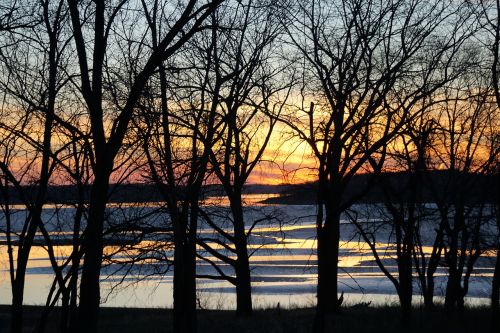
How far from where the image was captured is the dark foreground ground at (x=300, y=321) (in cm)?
1992

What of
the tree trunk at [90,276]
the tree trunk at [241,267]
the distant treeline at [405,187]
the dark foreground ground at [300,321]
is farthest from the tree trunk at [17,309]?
the tree trunk at [241,267]

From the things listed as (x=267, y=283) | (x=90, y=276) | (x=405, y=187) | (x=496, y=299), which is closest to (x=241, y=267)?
(x=405, y=187)

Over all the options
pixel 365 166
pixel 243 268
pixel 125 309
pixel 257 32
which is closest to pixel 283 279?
pixel 125 309

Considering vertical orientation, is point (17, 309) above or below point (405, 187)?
below

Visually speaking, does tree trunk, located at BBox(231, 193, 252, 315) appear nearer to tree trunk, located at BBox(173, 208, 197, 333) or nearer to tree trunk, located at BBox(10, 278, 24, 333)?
tree trunk, located at BBox(173, 208, 197, 333)

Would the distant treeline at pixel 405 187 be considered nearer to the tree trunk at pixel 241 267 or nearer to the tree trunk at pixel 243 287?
the tree trunk at pixel 241 267

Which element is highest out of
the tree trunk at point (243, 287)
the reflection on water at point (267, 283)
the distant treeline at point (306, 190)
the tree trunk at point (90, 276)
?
the distant treeline at point (306, 190)

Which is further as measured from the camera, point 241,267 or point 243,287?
point 243,287

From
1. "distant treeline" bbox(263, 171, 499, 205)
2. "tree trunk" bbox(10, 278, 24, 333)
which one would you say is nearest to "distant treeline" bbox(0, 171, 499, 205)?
"distant treeline" bbox(263, 171, 499, 205)

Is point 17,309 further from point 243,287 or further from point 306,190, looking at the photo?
point 243,287

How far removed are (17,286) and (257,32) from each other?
9.29m

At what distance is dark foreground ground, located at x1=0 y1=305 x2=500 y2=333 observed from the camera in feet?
65.4

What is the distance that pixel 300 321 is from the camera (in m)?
22.5

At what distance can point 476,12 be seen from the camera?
17047 mm
